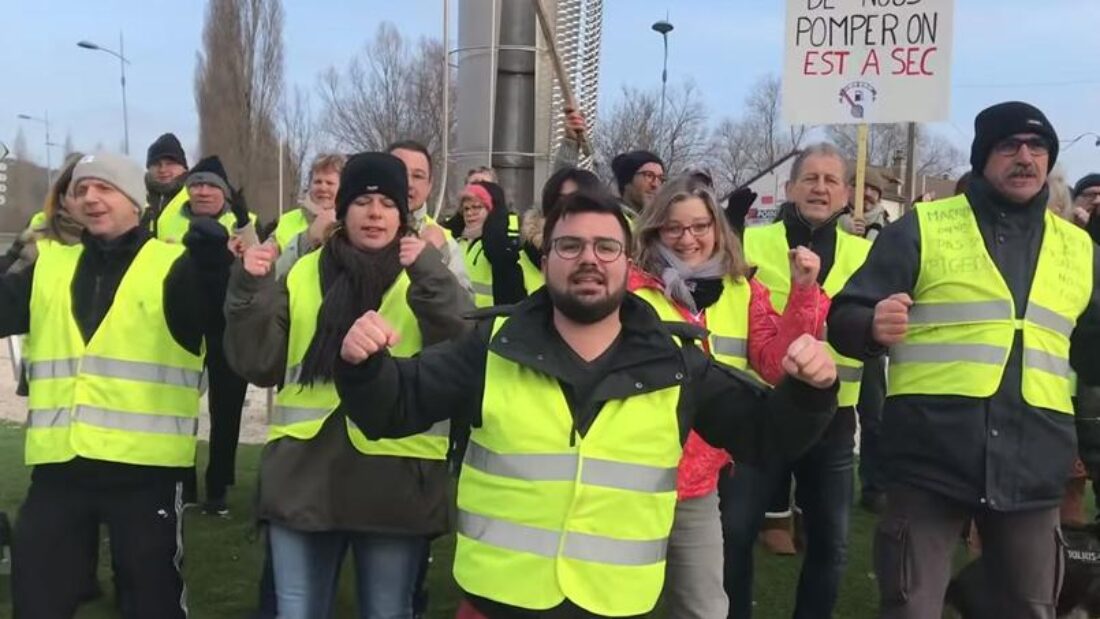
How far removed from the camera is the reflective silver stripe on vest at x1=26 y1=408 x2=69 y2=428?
3391 millimetres

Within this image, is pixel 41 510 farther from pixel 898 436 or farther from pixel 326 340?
pixel 898 436

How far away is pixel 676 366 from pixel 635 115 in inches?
1419

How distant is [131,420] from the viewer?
11.2 ft

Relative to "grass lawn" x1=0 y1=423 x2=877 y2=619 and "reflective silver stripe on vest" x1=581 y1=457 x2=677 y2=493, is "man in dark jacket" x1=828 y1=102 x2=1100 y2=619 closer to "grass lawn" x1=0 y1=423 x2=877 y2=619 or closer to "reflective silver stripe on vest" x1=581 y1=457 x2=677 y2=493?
"reflective silver stripe on vest" x1=581 y1=457 x2=677 y2=493

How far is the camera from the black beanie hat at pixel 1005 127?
10.9ft

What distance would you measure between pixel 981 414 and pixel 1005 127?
36.8 inches

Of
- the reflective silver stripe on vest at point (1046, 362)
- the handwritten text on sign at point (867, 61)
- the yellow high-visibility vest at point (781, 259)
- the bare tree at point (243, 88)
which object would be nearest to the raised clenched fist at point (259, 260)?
the yellow high-visibility vest at point (781, 259)

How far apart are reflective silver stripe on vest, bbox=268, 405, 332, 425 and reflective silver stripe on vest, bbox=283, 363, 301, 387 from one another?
0.08m

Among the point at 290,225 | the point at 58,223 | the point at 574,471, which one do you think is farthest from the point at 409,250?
the point at 290,225

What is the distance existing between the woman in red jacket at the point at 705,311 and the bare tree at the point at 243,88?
4014 cm

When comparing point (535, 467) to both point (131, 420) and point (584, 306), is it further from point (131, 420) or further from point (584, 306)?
point (131, 420)

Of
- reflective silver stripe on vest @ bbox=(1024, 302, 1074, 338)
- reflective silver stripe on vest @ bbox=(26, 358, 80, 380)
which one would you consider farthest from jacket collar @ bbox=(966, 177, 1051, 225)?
reflective silver stripe on vest @ bbox=(26, 358, 80, 380)

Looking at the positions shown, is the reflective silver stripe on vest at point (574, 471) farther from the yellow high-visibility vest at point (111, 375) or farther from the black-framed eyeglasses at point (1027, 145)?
the black-framed eyeglasses at point (1027, 145)

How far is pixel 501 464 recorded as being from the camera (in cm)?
255
